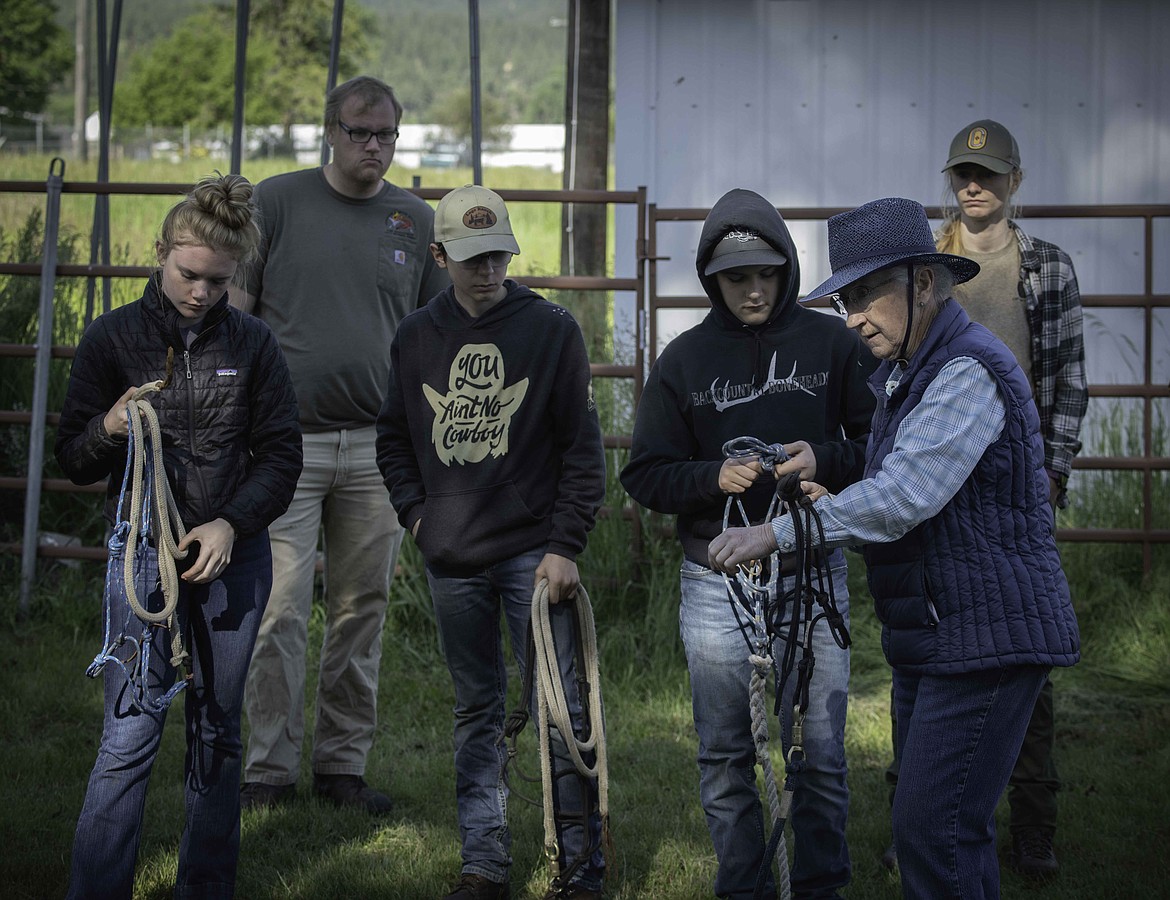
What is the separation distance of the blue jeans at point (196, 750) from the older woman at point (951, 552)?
4.45 ft

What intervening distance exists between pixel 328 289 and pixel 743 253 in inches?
66.8

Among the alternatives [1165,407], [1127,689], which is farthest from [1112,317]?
[1127,689]

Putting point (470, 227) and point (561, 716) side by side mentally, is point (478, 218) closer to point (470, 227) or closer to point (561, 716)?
point (470, 227)

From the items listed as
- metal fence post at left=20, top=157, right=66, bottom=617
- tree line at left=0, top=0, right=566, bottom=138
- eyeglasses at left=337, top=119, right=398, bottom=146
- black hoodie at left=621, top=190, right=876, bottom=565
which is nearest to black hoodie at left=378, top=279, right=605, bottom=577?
black hoodie at left=621, top=190, right=876, bottom=565

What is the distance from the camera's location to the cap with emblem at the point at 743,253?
3.24m

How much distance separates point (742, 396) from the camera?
3.29m

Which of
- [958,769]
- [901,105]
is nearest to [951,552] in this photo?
[958,769]

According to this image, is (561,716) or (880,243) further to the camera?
(561,716)

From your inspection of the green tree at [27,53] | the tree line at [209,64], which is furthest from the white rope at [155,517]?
the green tree at [27,53]

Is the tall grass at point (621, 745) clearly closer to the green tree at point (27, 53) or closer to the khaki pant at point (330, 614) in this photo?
the khaki pant at point (330, 614)

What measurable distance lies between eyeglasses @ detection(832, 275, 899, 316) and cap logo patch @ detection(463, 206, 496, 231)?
1.20 meters

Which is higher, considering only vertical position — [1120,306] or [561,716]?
[1120,306]

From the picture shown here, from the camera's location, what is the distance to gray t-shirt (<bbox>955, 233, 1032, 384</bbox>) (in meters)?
4.03

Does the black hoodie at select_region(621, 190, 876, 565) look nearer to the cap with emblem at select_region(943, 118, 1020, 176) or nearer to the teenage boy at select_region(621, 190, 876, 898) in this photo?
the teenage boy at select_region(621, 190, 876, 898)
